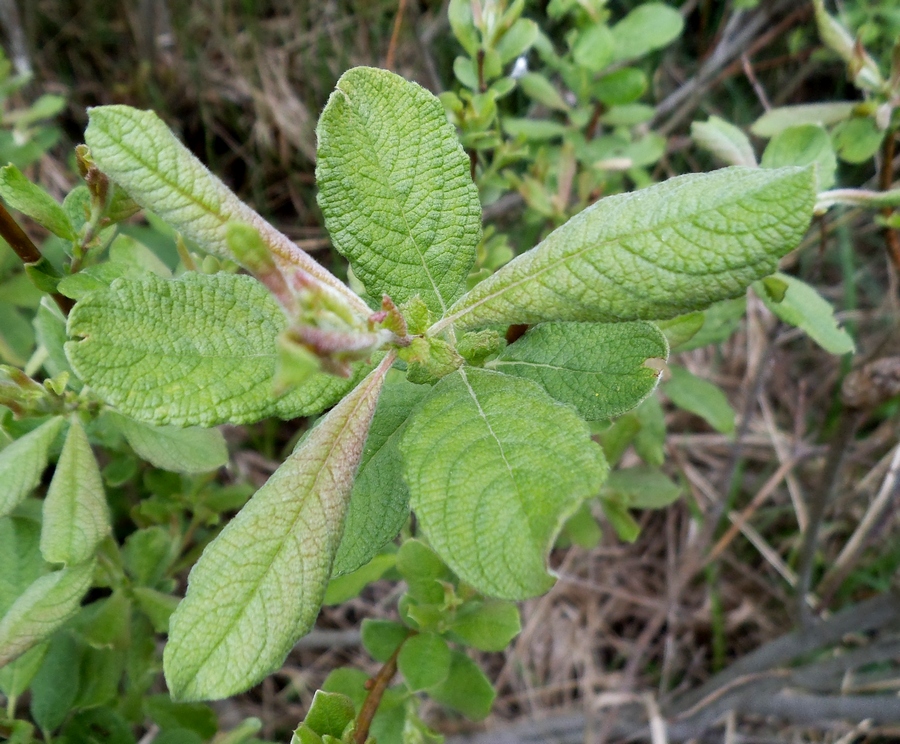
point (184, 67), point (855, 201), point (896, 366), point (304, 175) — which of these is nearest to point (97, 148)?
point (855, 201)

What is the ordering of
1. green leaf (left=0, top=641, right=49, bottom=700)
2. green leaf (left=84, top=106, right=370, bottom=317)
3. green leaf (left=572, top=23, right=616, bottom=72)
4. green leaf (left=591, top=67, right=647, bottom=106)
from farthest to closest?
green leaf (left=591, top=67, right=647, bottom=106)
green leaf (left=572, top=23, right=616, bottom=72)
green leaf (left=0, top=641, right=49, bottom=700)
green leaf (left=84, top=106, right=370, bottom=317)

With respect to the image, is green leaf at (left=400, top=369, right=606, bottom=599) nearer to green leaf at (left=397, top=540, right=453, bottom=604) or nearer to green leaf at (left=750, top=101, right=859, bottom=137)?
green leaf at (left=397, top=540, right=453, bottom=604)

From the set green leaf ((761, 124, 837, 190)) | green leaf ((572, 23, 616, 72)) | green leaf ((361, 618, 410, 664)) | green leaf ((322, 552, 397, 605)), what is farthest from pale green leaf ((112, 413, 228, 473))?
green leaf ((572, 23, 616, 72))

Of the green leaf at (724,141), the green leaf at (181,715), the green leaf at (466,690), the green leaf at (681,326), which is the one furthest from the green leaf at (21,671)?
the green leaf at (724,141)

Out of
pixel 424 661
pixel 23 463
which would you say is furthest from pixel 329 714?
pixel 23 463

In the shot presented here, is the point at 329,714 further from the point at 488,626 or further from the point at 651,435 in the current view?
the point at 651,435

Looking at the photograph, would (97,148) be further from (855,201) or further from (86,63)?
(86,63)
